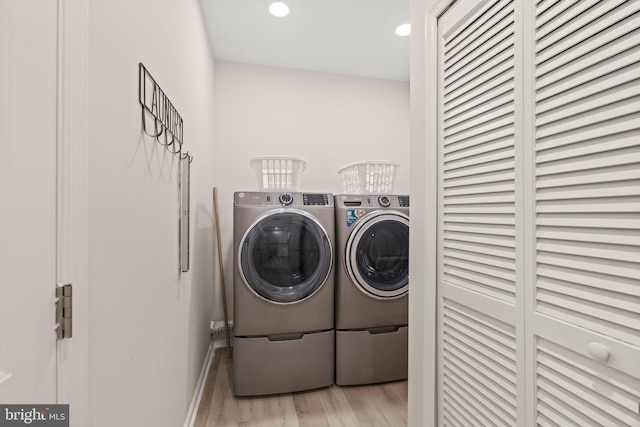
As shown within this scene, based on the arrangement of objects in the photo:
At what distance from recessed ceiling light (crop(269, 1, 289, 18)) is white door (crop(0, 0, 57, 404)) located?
1798 millimetres

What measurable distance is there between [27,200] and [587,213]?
1114mm

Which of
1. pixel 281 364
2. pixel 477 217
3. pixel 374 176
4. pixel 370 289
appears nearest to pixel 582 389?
pixel 477 217

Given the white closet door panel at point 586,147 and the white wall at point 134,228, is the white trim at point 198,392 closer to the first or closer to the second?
the white wall at point 134,228

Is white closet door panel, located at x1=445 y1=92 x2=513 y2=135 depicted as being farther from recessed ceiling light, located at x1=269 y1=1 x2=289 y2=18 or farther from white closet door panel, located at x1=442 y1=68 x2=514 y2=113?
recessed ceiling light, located at x1=269 y1=1 x2=289 y2=18

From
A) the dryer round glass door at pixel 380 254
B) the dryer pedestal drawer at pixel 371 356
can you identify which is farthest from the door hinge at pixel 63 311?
the dryer pedestal drawer at pixel 371 356

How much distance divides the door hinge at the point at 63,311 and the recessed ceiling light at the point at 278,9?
2106 mm

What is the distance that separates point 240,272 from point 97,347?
127 cm

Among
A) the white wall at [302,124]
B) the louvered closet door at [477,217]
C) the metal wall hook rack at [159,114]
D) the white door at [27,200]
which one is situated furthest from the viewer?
the white wall at [302,124]

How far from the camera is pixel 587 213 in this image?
2.36 ft

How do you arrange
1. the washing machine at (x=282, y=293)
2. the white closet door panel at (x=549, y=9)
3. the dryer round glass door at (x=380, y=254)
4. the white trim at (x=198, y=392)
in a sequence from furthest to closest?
the dryer round glass door at (x=380, y=254), the washing machine at (x=282, y=293), the white trim at (x=198, y=392), the white closet door panel at (x=549, y=9)

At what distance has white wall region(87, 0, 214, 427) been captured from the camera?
2.49 feet

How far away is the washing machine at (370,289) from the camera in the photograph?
86.0 inches

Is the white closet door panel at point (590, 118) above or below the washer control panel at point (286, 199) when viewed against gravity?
above

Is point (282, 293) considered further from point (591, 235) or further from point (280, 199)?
point (591, 235)
